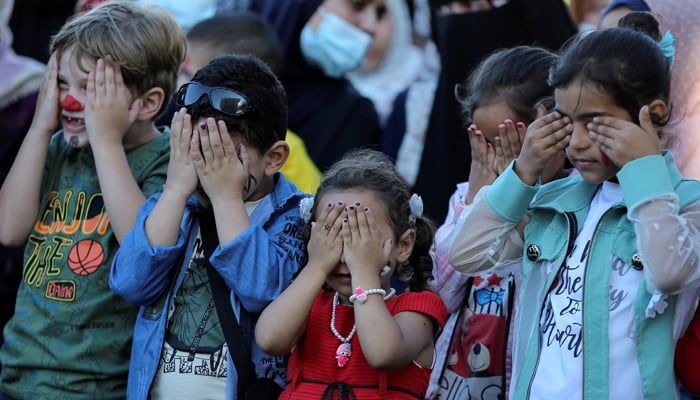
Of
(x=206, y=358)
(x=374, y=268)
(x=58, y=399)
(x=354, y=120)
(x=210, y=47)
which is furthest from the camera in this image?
(x=354, y=120)

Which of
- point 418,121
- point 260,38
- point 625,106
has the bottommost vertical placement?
point 418,121

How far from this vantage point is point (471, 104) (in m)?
3.96

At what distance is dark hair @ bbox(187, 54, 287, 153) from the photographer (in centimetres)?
362

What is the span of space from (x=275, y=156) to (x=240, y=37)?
183 cm

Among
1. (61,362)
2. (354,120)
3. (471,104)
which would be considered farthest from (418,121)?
(61,362)

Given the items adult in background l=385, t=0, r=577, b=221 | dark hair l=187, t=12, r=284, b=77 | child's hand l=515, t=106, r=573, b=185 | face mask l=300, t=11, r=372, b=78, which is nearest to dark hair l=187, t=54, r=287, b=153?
child's hand l=515, t=106, r=573, b=185

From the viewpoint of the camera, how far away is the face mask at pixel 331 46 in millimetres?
6750

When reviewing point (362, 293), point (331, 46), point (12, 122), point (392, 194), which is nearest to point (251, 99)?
point (392, 194)

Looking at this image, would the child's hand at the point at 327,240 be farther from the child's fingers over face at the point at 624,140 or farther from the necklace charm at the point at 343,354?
the child's fingers over face at the point at 624,140

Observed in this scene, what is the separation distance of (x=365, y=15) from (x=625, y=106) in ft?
14.3

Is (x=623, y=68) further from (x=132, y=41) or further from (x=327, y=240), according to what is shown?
(x=132, y=41)

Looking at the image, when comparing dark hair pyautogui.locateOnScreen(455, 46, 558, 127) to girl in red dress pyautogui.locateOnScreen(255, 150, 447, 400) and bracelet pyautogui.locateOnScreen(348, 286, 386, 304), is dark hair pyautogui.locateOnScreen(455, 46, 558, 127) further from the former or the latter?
bracelet pyautogui.locateOnScreen(348, 286, 386, 304)

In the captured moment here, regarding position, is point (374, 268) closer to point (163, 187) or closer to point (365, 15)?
point (163, 187)

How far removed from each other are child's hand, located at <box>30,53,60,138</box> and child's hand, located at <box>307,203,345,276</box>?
49.9 inches
